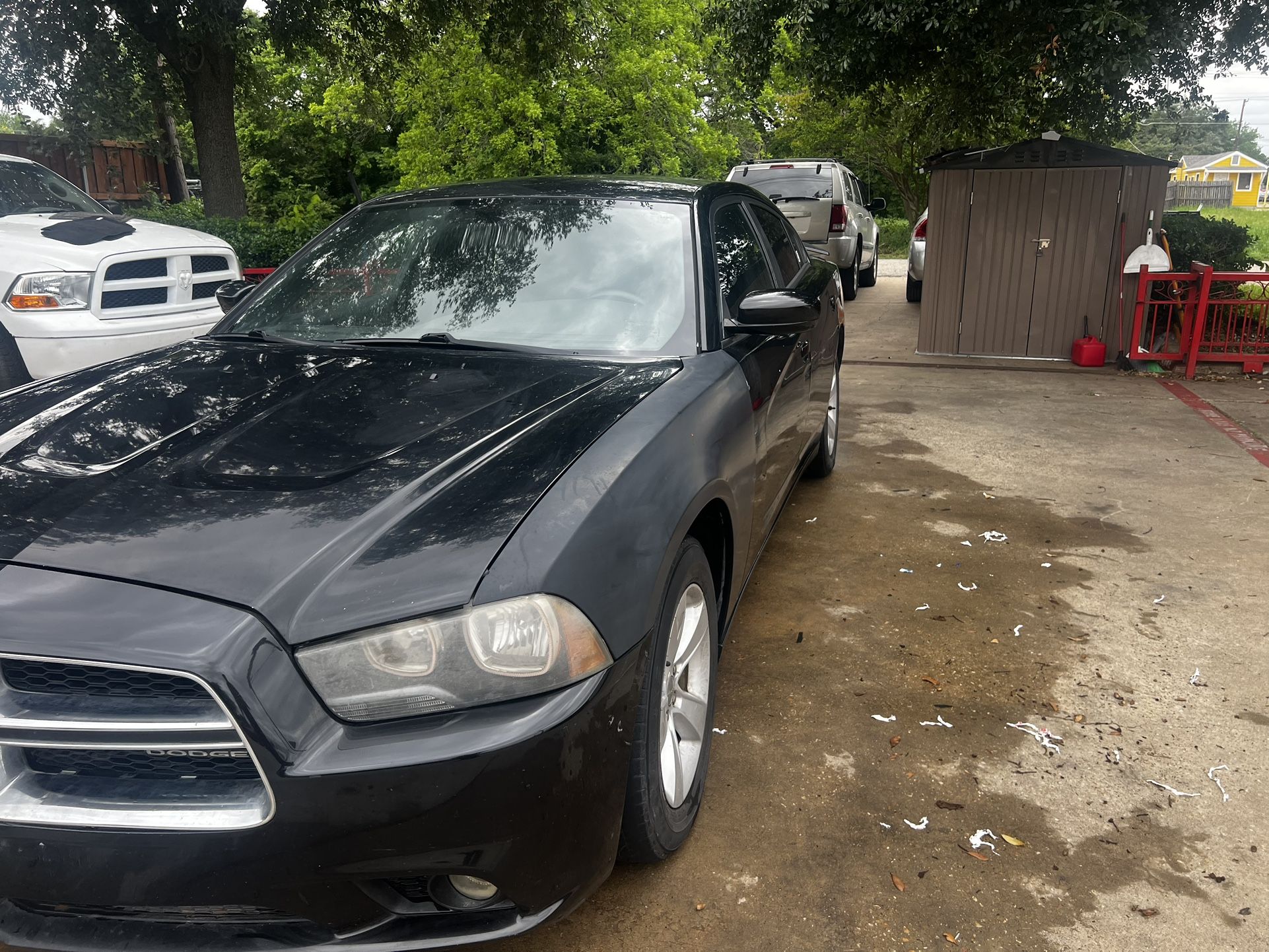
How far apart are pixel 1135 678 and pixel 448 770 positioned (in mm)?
2757

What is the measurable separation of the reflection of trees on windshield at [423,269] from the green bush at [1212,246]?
9162mm

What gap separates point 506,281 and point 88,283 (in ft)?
13.8

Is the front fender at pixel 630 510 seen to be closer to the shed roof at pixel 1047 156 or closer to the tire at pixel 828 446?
the tire at pixel 828 446

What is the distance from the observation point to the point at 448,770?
177 centimetres

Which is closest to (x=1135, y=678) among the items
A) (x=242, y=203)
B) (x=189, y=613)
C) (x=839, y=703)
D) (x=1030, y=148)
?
(x=839, y=703)

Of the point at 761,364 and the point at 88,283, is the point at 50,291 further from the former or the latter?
the point at 761,364

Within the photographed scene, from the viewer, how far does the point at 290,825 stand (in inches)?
68.5

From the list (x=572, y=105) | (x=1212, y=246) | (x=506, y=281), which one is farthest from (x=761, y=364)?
(x=572, y=105)

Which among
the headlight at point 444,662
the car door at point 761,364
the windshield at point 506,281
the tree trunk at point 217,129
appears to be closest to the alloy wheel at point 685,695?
the headlight at point 444,662

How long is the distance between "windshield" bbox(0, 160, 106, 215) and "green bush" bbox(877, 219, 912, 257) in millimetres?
27324

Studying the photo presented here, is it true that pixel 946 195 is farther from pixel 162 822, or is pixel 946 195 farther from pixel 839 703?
pixel 162 822

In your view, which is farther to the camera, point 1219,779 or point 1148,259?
point 1148,259

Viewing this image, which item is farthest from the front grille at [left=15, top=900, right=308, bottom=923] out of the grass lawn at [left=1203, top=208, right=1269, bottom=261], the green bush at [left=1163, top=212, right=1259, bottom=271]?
the grass lawn at [left=1203, top=208, right=1269, bottom=261]

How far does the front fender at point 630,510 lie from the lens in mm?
1951
